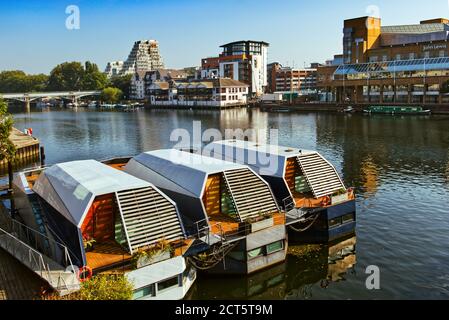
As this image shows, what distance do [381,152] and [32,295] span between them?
53.3 meters

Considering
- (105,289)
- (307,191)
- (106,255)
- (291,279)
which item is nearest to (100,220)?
(106,255)

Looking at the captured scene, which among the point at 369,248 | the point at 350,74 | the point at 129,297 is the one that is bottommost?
the point at 369,248

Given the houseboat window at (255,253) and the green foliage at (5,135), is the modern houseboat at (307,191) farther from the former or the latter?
the green foliage at (5,135)

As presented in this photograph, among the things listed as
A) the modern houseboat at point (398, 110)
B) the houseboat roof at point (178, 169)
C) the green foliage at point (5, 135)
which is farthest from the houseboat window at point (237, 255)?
the modern houseboat at point (398, 110)

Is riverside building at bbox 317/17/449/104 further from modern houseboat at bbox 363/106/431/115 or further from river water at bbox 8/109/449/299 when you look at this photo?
river water at bbox 8/109/449/299

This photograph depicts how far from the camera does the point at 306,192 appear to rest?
102 ft

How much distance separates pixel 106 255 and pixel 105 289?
3789 millimetres

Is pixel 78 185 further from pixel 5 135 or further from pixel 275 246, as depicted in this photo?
pixel 5 135

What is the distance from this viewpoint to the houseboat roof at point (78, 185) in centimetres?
2158
